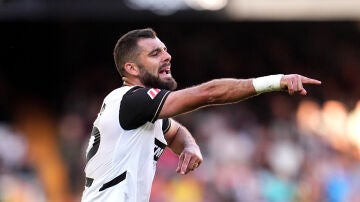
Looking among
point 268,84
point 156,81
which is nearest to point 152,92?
point 156,81

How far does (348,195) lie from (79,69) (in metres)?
6.83

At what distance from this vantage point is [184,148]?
730 cm

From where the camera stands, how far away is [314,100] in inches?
588

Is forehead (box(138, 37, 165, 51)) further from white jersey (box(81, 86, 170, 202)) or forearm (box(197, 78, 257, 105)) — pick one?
forearm (box(197, 78, 257, 105))

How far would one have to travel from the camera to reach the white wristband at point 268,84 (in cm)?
617

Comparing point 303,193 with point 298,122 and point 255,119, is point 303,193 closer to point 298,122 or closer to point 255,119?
point 298,122

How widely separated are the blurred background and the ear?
530cm

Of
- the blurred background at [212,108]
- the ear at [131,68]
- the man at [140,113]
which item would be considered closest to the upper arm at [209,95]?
the man at [140,113]

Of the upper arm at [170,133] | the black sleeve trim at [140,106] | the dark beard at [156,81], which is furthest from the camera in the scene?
the upper arm at [170,133]

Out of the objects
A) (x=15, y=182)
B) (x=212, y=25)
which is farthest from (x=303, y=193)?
(x=212, y=25)

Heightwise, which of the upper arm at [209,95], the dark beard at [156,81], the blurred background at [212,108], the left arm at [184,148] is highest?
the blurred background at [212,108]

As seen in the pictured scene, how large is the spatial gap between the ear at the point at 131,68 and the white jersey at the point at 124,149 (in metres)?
0.17

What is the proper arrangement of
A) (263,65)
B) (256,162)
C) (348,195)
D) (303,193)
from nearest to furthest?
(348,195)
(303,193)
(256,162)
(263,65)

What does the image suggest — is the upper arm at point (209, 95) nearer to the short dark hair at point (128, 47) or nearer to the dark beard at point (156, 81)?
the dark beard at point (156, 81)
